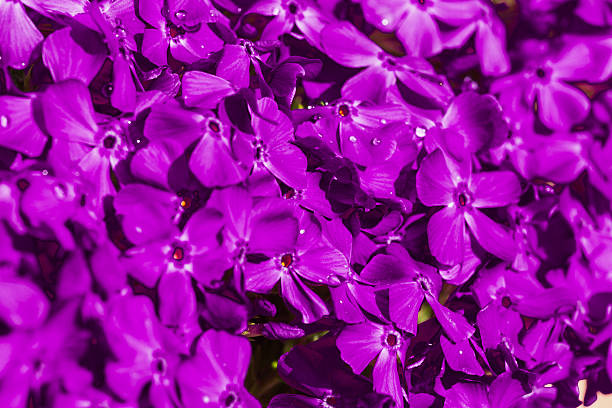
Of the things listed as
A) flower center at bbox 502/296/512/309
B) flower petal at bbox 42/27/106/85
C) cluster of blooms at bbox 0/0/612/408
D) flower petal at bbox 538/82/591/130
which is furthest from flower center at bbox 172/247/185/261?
flower petal at bbox 538/82/591/130

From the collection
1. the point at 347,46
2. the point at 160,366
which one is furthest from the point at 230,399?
the point at 347,46

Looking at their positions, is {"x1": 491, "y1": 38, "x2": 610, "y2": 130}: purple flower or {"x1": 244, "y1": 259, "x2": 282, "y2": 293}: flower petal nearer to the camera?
{"x1": 244, "y1": 259, "x2": 282, "y2": 293}: flower petal

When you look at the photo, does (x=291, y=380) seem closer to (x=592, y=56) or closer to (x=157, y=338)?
(x=157, y=338)

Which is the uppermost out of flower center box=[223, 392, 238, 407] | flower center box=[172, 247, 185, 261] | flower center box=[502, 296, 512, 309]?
flower center box=[172, 247, 185, 261]

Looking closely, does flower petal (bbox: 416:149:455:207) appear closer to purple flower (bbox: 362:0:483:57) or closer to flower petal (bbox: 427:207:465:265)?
flower petal (bbox: 427:207:465:265)

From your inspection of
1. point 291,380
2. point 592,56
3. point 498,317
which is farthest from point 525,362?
point 592,56

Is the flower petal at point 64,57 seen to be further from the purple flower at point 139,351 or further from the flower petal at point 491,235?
the flower petal at point 491,235

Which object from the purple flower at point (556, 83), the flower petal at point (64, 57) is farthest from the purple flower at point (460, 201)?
the flower petal at point (64, 57)
